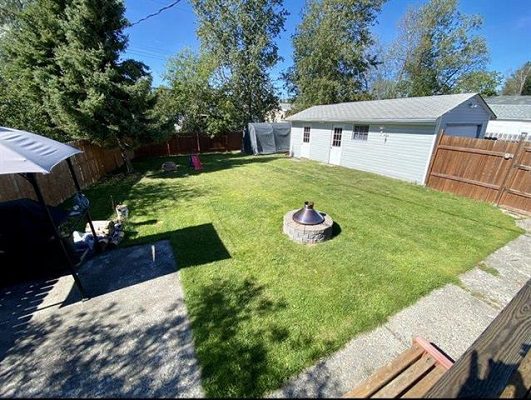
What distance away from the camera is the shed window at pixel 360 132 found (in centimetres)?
1138

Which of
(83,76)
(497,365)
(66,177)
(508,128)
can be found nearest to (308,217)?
(497,365)

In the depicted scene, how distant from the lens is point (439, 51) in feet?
76.3

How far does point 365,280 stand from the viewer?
380 cm

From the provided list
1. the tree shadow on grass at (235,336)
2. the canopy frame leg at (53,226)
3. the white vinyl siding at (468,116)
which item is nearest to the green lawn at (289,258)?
the tree shadow on grass at (235,336)

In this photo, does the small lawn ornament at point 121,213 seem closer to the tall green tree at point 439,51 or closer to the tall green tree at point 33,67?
the tall green tree at point 33,67

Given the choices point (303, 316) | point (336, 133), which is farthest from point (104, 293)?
Result: point (336, 133)

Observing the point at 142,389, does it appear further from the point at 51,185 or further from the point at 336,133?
the point at 336,133

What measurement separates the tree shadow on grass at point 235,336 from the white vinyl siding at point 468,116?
9.45 m

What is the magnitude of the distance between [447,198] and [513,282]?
14.9 ft

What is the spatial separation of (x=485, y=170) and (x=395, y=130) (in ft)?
11.9

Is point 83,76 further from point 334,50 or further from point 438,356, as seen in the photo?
point 334,50

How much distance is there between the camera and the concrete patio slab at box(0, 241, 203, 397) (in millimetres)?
2346

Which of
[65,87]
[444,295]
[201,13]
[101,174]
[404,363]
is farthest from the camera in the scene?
[201,13]

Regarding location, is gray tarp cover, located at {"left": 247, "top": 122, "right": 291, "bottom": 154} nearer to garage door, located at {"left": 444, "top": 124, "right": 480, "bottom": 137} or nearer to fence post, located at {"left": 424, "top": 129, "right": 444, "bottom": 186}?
garage door, located at {"left": 444, "top": 124, "right": 480, "bottom": 137}
